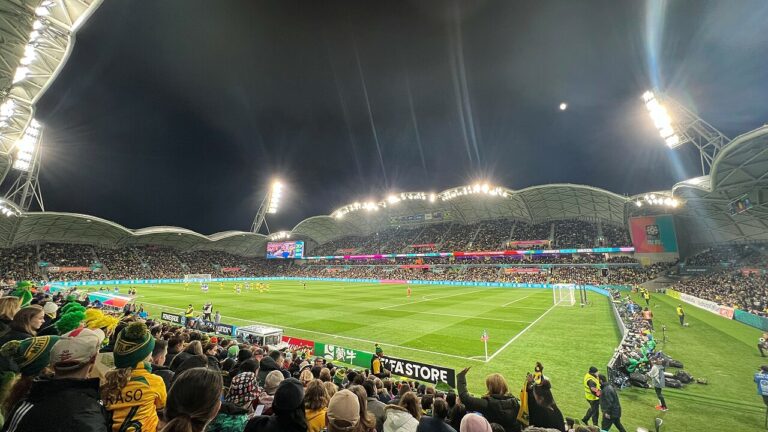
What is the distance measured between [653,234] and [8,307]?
6844 cm

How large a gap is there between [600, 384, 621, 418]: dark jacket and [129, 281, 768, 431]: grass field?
4.09ft

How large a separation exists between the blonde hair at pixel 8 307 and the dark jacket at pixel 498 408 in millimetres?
7071

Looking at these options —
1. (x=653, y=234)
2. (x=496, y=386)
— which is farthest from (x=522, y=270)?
(x=496, y=386)

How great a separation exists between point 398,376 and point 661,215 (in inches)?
2353

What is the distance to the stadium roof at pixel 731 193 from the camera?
22.2m

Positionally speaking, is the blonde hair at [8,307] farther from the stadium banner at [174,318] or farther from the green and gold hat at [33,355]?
the stadium banner at [174,318]

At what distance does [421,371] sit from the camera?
36.2 feet

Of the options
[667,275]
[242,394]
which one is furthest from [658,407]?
[667,275]

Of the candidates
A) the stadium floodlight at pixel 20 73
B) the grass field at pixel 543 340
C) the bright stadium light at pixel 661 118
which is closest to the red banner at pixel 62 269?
the grass field at pixel 543 340

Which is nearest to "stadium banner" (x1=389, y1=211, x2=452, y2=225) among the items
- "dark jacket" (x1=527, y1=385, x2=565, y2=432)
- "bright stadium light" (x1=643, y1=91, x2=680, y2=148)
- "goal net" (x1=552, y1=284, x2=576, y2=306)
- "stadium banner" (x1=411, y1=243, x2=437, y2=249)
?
"stadium banner" (x1=411, y1=243, x2=437, y2=249)

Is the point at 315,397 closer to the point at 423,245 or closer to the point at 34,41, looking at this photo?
the point at 34,41

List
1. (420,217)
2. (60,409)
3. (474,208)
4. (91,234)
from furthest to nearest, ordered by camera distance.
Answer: (420,217), (474,208), (91,234), (60,409)

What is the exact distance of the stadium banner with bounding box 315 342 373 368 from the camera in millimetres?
13398

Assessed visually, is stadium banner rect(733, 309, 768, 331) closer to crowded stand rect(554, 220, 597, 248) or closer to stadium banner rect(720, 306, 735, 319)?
stadium banner rect(720, 306, 735, 319)
